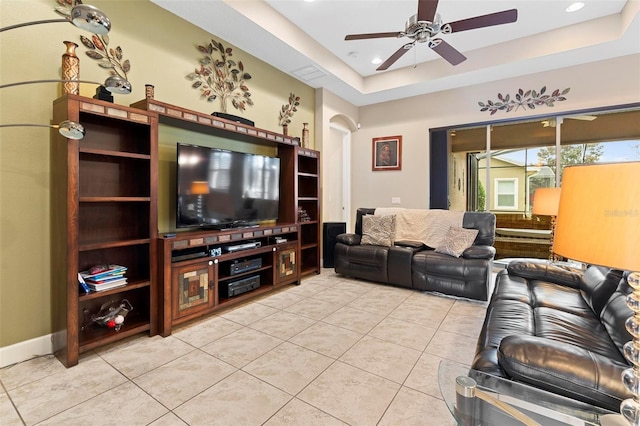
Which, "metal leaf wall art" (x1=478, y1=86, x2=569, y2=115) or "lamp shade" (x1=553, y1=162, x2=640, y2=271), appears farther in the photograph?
"metal leaf wall art" (x1=478, y1=86, x2=569, y2=115)

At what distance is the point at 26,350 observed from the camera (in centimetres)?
216

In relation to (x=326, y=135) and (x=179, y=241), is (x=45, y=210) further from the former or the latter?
(x=326, y=135)

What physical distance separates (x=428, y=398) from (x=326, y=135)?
4.33 meters

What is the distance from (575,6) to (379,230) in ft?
11.3

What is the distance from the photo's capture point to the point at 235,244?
3408 millimetres

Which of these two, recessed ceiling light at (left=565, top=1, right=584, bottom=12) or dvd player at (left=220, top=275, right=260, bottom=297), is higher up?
recessed ceiling light at (left=565, top=1, right=584, bottom=12)

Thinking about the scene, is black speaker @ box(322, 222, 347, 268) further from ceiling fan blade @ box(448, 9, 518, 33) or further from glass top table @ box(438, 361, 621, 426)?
glass top table @ box(438, 361, 621, 426)

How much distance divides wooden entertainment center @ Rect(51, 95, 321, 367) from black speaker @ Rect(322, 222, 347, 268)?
169cm

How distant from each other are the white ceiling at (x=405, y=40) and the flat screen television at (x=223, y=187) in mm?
1399

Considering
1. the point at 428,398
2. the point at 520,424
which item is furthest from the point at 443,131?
the point at 520,424

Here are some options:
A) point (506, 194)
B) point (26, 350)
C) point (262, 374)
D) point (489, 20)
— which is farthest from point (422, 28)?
point (26, 350)

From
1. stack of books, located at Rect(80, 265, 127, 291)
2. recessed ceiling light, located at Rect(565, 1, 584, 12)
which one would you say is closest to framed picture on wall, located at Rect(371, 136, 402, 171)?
recessed ceiling light, located at Rect(565, 1, 584, 12)

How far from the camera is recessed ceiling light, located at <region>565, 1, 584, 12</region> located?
3.28 meters

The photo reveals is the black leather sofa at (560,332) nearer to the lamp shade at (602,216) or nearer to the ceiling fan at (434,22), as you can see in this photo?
the lamp shade at (602,216)
